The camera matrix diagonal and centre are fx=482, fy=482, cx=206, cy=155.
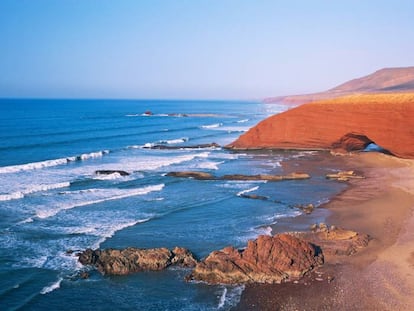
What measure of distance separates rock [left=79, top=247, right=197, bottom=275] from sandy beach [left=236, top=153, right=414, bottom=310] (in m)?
Result: 3.05

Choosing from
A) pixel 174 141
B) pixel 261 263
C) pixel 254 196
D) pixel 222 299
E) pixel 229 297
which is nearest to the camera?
pixel 222 299

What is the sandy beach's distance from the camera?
13.7 metres

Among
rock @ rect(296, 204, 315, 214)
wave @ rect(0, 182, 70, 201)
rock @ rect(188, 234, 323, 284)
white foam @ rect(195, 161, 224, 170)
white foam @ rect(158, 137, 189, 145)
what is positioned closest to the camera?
rock @ rect(188, 234, 323, 284)

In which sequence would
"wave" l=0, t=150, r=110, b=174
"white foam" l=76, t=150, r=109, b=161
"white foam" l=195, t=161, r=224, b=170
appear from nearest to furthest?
"wave" l=0, t=150, r=110, b=174
"white foam" l=195, t=161, r=224, b=170
"white foam" l=76, t=150, r=109, b=161

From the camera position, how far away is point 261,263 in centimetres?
1562

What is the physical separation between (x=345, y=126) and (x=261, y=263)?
28192 mm

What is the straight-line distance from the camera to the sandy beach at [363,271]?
1371 centimetres

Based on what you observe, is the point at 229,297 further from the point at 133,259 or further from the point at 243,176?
the point at 243,176

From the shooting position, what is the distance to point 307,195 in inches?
1092

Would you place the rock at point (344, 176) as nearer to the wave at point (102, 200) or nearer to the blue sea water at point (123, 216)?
the blue sea water at point (123, 216)

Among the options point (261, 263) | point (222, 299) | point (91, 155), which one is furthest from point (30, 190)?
point (222, 299)

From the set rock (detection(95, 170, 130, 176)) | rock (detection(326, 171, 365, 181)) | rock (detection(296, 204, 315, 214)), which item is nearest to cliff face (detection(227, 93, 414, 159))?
rock (detection(326, 171, 365, 181))

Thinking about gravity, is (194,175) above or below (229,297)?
above

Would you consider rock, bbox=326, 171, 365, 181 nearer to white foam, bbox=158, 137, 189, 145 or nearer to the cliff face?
the cliff face
